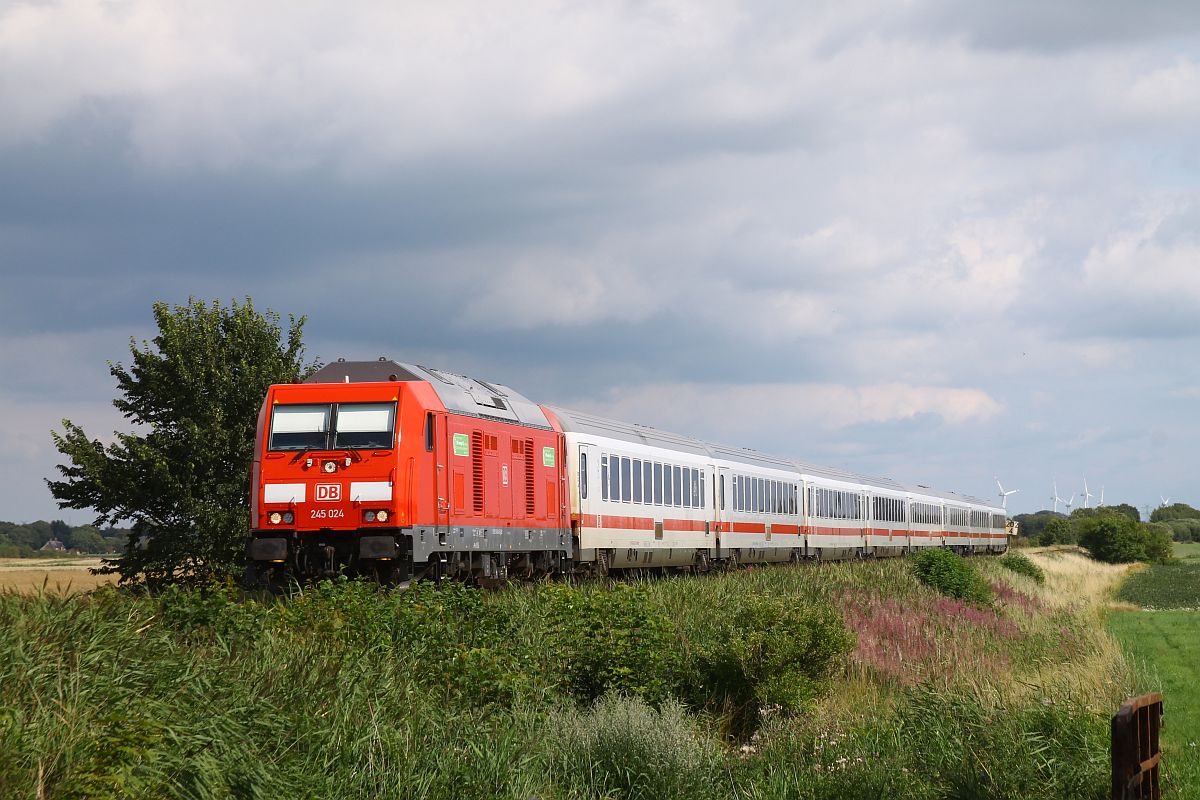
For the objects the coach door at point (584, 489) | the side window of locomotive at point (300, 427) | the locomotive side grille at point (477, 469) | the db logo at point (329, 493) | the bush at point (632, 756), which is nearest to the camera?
the bush at point (632, 756)

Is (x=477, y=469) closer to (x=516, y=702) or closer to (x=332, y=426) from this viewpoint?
(x=332, y=426)

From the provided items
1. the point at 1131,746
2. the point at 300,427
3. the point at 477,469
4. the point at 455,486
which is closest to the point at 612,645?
the point at 455,486

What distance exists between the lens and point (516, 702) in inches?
539

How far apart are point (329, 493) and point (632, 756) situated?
8780mm

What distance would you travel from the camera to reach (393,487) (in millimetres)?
19844

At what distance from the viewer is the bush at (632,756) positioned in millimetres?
12586

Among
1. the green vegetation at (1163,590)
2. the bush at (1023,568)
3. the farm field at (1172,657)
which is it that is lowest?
the green vegetation at (1163,590)

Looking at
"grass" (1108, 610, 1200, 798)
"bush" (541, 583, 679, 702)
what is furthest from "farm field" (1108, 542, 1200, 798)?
"bush" (541, 583, 679, 702)

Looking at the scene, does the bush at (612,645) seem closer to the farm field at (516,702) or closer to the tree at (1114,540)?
the farm field at (516,702)

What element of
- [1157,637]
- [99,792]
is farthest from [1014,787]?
[1157,637]

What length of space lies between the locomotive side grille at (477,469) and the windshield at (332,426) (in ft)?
7.31

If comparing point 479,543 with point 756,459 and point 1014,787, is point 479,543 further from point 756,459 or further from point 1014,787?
point 756,459

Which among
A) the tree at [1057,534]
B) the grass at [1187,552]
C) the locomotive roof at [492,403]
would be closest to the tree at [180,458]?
the locomotive roof at [492,403]

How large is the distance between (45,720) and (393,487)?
1117cm
